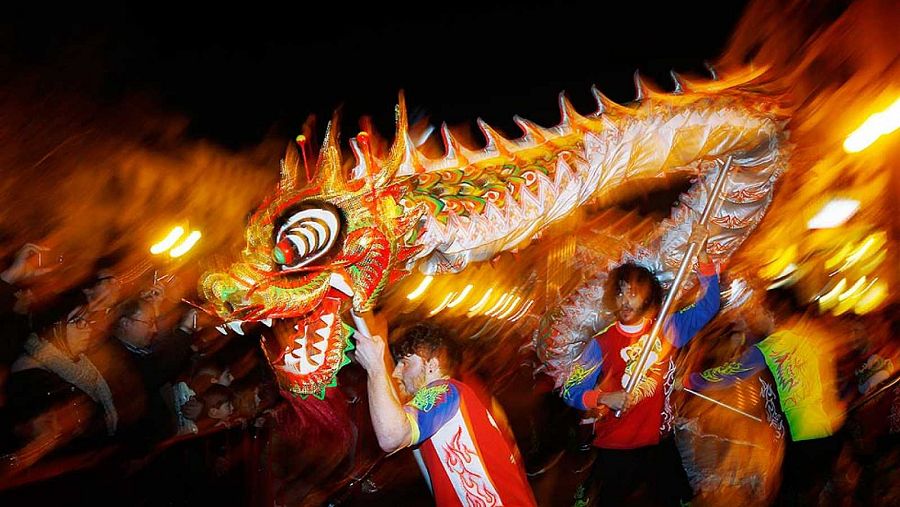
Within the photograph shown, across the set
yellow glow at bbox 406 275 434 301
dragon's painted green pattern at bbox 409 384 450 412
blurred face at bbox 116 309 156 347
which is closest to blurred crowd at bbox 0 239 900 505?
blurred face at bbox 116 309 156 347

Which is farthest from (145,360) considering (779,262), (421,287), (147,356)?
(779,262)

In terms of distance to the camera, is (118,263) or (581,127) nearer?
(581,127)

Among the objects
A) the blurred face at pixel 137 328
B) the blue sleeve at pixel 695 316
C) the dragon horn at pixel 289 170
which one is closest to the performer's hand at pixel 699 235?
the blue sleeve at pixel 695 316

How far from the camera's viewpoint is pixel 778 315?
3.04 meters

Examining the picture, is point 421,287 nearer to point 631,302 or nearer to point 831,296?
point 631,302

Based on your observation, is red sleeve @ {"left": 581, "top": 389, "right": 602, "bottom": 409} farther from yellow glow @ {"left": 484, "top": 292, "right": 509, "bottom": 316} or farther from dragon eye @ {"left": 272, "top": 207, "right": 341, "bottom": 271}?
dragon eye @ {"left": 272, "top": 207, "right": 341, "bottom": 271}

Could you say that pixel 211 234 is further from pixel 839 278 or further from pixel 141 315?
pixel 839 278

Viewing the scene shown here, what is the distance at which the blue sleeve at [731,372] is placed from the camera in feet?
9.68

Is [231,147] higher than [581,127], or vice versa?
[231,147]

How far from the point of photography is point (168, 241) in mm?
2766

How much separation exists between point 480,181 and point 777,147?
111 centimetres

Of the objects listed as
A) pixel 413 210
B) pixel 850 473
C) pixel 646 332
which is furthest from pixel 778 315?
pixel 413 210

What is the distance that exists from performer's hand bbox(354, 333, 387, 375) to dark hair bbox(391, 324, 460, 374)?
0.28 feet

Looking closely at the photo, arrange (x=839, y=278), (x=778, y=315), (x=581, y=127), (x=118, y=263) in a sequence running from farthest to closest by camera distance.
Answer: (x=839, y=278) < (x=778, y=315) < (x=118, y=263) < (x=581, y=127)
